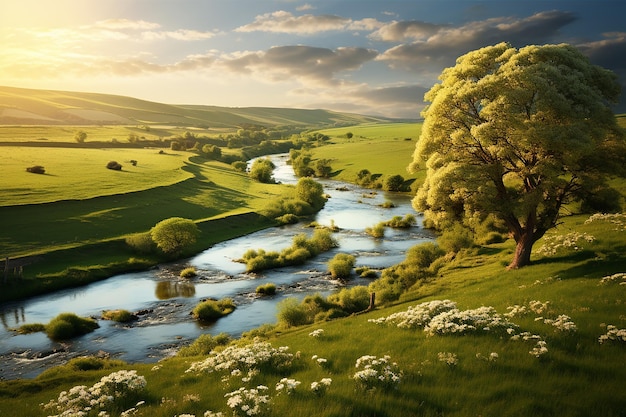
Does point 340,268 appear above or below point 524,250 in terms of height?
below

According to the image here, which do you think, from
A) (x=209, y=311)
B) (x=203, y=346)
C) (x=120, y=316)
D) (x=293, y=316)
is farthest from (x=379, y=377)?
(x=120, y=316)

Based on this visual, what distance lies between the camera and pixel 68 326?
4062cm

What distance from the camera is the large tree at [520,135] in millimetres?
24922

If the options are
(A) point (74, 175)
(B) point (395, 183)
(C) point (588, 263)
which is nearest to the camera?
(C) point (588, 263)

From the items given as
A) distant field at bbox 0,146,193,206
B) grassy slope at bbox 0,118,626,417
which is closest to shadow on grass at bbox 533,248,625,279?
grassy slope at bbox 0,118,626,417

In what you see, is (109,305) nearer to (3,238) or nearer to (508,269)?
(3,238)

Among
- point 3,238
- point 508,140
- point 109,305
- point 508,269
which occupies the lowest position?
point 109,305

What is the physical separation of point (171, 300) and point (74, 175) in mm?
64800

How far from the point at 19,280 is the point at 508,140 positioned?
5997 centimetres

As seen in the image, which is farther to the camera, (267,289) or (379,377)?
(267,289)

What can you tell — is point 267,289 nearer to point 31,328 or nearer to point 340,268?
point 340,268

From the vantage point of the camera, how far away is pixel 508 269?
106 feet

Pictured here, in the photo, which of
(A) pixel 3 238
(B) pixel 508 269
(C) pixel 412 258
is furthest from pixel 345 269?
(A) pixel 3 238

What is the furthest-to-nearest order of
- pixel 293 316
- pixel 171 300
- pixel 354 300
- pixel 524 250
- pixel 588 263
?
1. pixel 171 300
2. pixel 354 300
3. pixel 293 316
4. pixel 524 250
5. pixel 588 263
